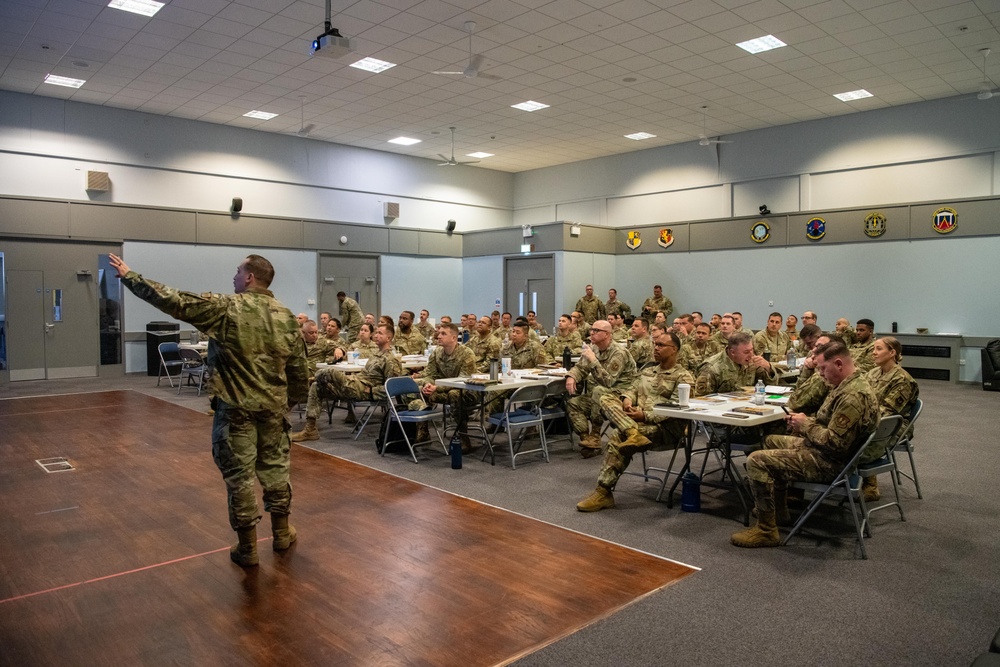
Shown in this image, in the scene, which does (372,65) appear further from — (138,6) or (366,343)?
(366,343)

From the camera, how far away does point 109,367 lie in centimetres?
1371

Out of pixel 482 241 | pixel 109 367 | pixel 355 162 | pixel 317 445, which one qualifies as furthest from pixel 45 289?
pixel 482 241

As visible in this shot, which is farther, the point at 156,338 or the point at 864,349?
the point at 156,338

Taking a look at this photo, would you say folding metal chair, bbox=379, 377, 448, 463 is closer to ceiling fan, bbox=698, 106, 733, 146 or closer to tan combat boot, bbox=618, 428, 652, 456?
tan combat boot, bbox=618, 428, 652, 456

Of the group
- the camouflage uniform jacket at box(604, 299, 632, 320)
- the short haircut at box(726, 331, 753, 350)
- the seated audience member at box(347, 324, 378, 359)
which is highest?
the camouflage uniform jacket at box(604, 299, 632, 320)

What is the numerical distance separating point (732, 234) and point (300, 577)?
13.7m

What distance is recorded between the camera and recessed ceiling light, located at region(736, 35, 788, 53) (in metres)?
10.0

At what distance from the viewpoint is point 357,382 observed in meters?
7.73

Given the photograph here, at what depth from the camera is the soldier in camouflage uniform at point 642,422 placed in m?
5.27

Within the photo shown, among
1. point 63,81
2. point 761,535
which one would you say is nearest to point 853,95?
point 761,535

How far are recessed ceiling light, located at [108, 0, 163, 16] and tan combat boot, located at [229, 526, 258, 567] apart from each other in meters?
7.51

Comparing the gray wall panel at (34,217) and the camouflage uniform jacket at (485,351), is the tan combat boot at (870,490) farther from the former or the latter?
the gray wall panel at (34,217)

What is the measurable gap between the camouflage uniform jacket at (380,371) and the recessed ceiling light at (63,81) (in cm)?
824

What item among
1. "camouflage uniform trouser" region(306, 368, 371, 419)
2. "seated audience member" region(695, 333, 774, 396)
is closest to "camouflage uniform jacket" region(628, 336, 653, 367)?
"seated audience member" region(695, 333, 774, 396)
